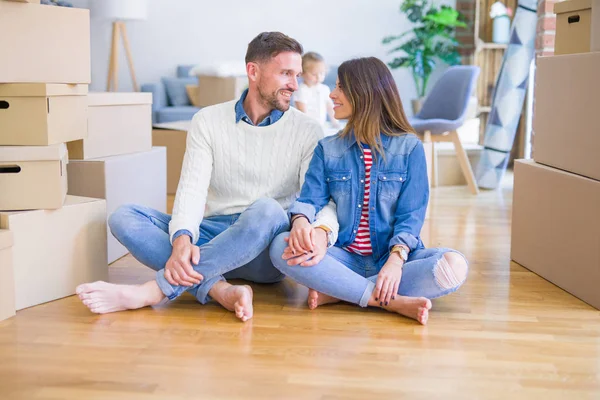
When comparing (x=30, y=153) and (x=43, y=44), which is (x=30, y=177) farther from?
(x=43, y=44)

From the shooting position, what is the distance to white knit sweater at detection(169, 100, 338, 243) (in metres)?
2.11

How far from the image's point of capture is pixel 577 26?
2.31m

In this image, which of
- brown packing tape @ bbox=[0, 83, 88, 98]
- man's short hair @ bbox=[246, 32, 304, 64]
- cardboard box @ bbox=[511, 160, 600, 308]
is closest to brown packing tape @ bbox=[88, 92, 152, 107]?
brown packing tape @ bbox=[0, 83, 88, 98]

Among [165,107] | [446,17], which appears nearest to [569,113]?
[446,17]

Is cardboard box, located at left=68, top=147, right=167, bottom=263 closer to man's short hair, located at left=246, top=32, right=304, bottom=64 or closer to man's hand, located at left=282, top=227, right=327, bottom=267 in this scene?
man's short hair, located at left=246, top=32, right=304, bottom=64

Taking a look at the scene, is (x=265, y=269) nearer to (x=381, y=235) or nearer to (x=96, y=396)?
(x=381, y=235)

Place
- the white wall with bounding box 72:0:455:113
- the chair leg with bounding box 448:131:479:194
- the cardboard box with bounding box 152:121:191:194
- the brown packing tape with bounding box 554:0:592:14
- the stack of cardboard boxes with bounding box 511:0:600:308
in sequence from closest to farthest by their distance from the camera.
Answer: the stack of cardboard boxes with bounding box 511:0:600:308 → the brown packing tape with bounding box 554:0:592:14 → the cardboard box with bounding box 152:121:191:194 → the chair leg with bounding box 448:131:479:194 → the white wall with bounding box 72:0:455:113

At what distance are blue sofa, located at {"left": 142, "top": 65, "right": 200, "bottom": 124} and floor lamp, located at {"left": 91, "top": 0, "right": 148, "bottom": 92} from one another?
0.41 m

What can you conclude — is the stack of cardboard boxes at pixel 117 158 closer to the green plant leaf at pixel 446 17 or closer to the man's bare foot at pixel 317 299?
the man's bare foot at pixel 317 299

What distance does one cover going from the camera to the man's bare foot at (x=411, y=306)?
1871 mm

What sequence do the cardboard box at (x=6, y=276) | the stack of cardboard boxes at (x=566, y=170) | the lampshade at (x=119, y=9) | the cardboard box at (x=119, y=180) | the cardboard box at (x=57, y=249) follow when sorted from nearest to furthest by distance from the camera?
1. the cardboard box at (x=6, y=276)
2. the cardboard box at (x=57, y=249)
3. the stack of cardboard boxes at (x=566, y=170)
4. the cardboard box at (x=119, y=180)
5. the lampshade at (x=119, y=9)

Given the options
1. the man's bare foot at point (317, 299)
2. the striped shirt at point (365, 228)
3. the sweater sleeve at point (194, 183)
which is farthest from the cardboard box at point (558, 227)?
the sweater sleeve at point (194, 183)

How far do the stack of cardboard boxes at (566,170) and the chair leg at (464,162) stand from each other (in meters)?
1.60

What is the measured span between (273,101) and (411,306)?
654 mm
